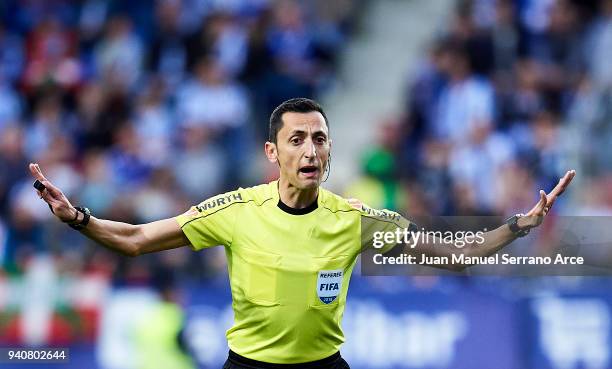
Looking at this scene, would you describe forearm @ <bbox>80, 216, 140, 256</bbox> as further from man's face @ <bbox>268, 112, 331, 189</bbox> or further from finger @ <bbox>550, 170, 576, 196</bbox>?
finger @ <bbox>550, 170, 576, 196</bbox>

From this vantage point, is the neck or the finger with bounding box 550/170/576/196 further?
the neck

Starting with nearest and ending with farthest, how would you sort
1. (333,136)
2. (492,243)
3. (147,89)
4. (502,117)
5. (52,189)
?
(52,189) → (492,243) → (502,117) → (147,89) → (333,136)

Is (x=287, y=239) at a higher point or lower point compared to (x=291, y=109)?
lower

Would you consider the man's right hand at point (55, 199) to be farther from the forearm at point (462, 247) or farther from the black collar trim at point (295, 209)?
the forearm at point (462, 247)

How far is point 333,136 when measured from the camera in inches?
658

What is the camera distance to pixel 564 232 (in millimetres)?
8102

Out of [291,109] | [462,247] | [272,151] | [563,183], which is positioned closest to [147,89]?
[272,151]

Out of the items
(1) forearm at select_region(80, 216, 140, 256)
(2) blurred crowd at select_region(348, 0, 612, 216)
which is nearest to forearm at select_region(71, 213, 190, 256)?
(1) forearm at select_region(80, 216, 140, 256)

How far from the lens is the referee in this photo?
6.61m

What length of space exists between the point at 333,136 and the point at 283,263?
33.3 ft

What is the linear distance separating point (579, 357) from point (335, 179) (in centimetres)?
484

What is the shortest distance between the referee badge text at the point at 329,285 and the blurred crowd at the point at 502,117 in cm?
581

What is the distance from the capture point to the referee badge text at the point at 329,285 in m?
6.64

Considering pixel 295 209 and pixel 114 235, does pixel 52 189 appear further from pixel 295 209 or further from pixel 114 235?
pixel 295 209
